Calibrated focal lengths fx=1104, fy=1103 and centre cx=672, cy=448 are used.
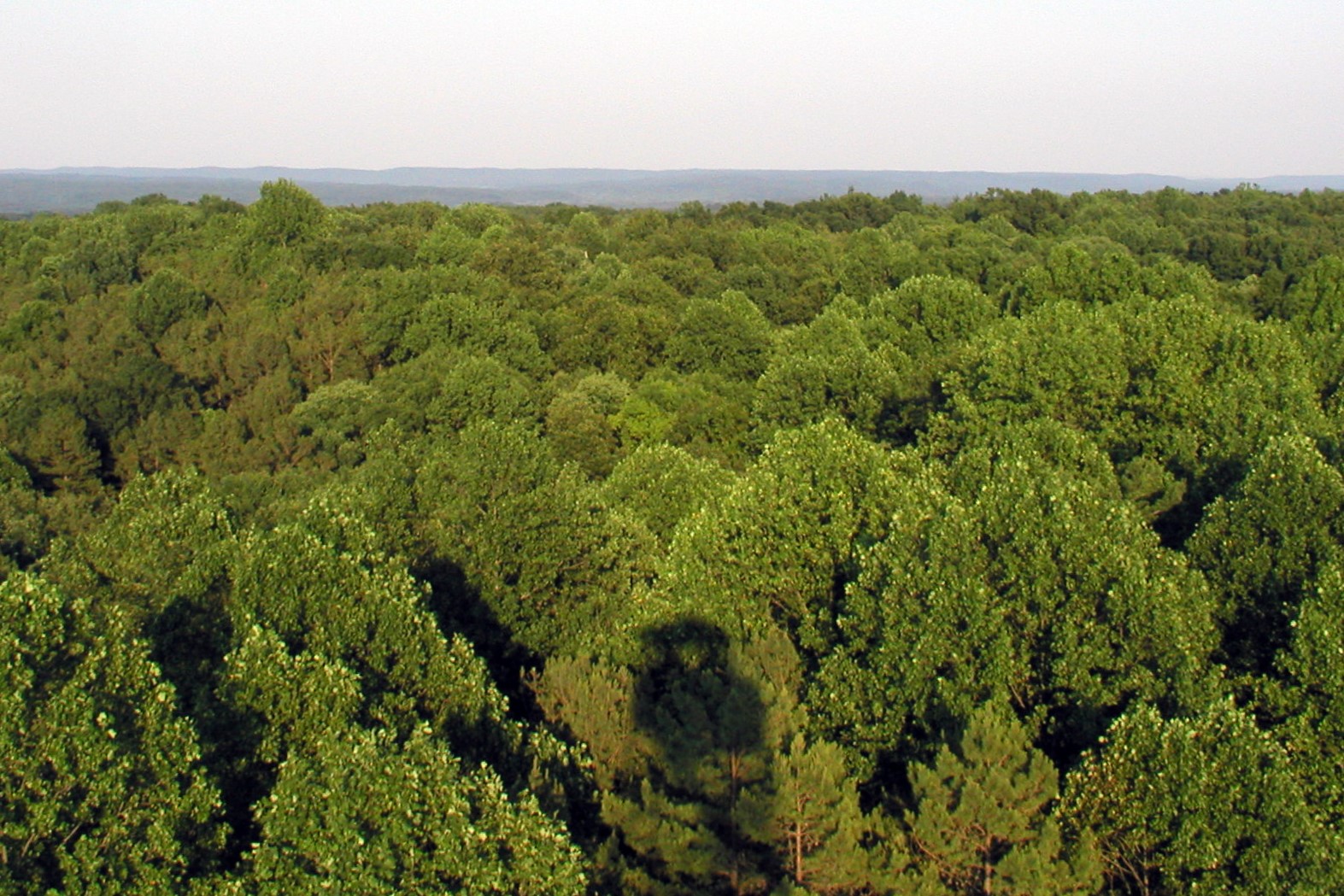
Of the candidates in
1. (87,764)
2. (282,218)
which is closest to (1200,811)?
(87,764)

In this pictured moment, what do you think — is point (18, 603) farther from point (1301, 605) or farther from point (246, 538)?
point (1301, 605)

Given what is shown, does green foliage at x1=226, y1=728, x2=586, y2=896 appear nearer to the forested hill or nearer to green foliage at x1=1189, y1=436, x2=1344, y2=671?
the forested hill

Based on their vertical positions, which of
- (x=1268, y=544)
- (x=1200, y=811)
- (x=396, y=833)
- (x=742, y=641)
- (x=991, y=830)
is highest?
(x=1268, y=544)

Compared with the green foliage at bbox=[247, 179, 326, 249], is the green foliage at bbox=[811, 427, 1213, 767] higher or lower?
lower

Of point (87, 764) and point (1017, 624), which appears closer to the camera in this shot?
point (87, 764)

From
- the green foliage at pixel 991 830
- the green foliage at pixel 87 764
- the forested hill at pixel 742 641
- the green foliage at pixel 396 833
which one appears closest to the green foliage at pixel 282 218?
the forested hill at pixel 742 641

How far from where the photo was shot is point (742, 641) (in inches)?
869

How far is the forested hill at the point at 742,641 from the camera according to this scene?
1455 centimetres

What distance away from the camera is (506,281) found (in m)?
68.9

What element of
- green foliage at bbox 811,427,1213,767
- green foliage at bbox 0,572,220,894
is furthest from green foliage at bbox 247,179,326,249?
green foliage at bbox 0,572,220,894

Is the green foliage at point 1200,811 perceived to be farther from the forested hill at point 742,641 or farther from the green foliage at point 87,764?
the green foliage at point 87,764

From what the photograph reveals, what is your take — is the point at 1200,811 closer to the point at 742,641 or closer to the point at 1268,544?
the point at 1268,544

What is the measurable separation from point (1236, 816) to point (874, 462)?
1190 cm

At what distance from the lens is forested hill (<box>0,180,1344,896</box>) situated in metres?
14.6
